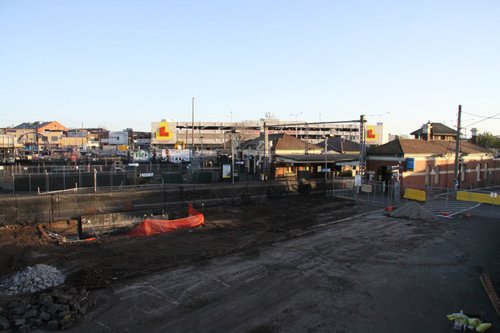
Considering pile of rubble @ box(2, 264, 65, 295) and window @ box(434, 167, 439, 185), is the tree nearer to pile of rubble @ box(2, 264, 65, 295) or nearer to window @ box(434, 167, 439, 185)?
window @ box(434, 167, 439, 185)

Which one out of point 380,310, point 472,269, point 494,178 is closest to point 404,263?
point 472,269

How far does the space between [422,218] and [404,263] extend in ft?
38.6

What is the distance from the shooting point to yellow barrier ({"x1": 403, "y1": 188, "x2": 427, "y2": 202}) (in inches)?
1347

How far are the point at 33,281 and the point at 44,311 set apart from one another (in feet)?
10.8

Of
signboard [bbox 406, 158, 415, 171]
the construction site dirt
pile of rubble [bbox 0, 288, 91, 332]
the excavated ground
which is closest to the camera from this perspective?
pile of rubble [bbox 0, 288, 91, 332]

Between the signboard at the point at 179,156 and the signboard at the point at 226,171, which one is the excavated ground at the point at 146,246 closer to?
the signboard at the point at 226,171

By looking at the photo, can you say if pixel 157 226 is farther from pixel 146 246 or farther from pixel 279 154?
pixel 279 154

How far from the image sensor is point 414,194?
35219 millimetres

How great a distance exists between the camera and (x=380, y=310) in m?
12.4

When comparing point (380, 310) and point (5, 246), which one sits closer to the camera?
point (380, 310)

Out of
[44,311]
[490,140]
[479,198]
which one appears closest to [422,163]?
[479,198]

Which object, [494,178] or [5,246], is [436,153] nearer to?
[494,178]

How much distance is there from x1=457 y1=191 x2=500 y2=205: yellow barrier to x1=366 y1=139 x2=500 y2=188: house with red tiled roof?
5120 millimetres

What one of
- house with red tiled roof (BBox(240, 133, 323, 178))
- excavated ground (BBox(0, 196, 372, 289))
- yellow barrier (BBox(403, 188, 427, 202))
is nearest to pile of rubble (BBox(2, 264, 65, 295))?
excavated ground (BBox(0, 196, 372, 289))
